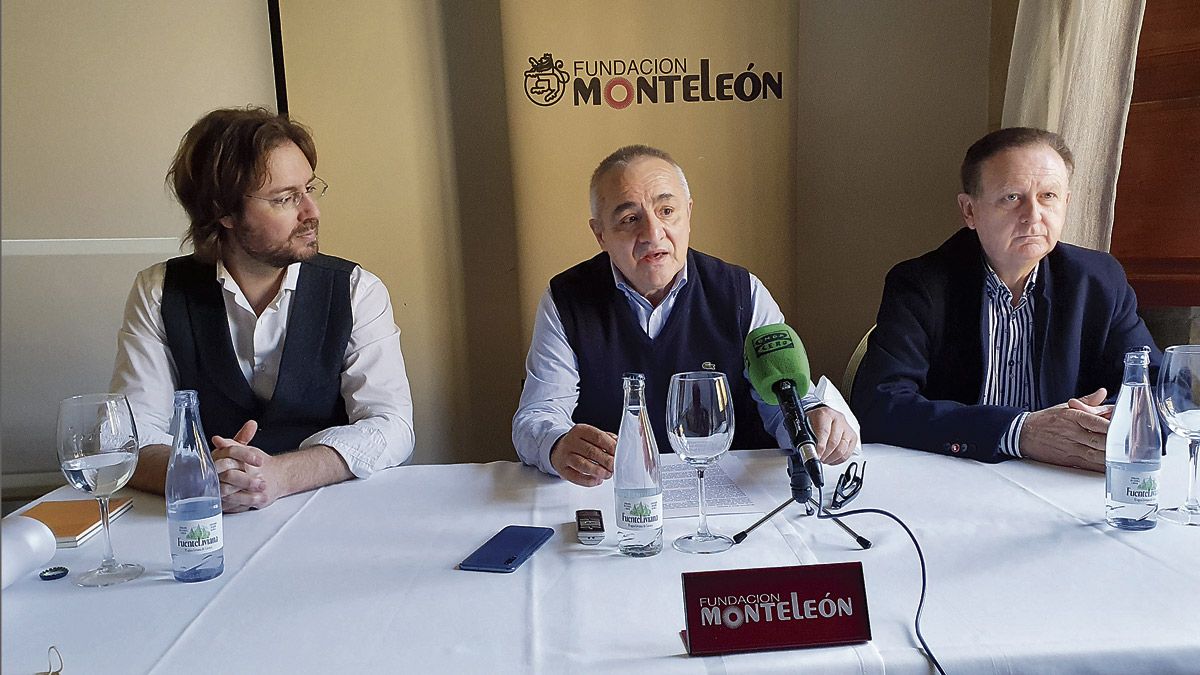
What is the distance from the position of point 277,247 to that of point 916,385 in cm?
150

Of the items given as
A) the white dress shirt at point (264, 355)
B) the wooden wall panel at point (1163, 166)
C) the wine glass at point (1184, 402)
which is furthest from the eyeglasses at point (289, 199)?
the wooden wall panel at point (1163, 166)

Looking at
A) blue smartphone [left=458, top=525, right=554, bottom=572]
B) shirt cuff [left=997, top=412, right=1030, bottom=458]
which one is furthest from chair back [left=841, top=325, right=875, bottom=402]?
blue smartphone [left=458, top=525, right=554, bottom=572]

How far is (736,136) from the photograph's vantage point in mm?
2963

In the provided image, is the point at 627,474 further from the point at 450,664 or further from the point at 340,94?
the point at 340,94

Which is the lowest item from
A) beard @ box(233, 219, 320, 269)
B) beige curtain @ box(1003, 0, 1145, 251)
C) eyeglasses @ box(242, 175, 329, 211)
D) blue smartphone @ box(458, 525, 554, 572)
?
blue smartphone @ box(458, 525, 554, 572)

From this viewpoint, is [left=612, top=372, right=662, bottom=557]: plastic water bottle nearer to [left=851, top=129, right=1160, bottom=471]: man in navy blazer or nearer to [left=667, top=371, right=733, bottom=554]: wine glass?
[left=667, top=371, right=733, bottom=554]: wine glass

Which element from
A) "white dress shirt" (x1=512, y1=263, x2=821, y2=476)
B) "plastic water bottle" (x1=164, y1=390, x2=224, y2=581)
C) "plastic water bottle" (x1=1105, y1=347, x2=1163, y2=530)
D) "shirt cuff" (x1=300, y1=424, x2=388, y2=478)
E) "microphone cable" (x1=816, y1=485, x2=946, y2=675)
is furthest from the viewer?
"white dress shirt" (x1=512, y1=263, x2=821, y2=476)

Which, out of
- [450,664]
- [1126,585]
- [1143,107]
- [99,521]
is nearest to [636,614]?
[450,664]

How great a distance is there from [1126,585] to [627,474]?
62 cm

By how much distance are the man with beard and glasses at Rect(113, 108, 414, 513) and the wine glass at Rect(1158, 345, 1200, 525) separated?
1.36 m

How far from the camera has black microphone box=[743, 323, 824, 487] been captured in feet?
4.30

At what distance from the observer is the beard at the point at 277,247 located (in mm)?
2006

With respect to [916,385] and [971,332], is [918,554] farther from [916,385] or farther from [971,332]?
[971,332]

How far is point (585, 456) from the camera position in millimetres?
1497
